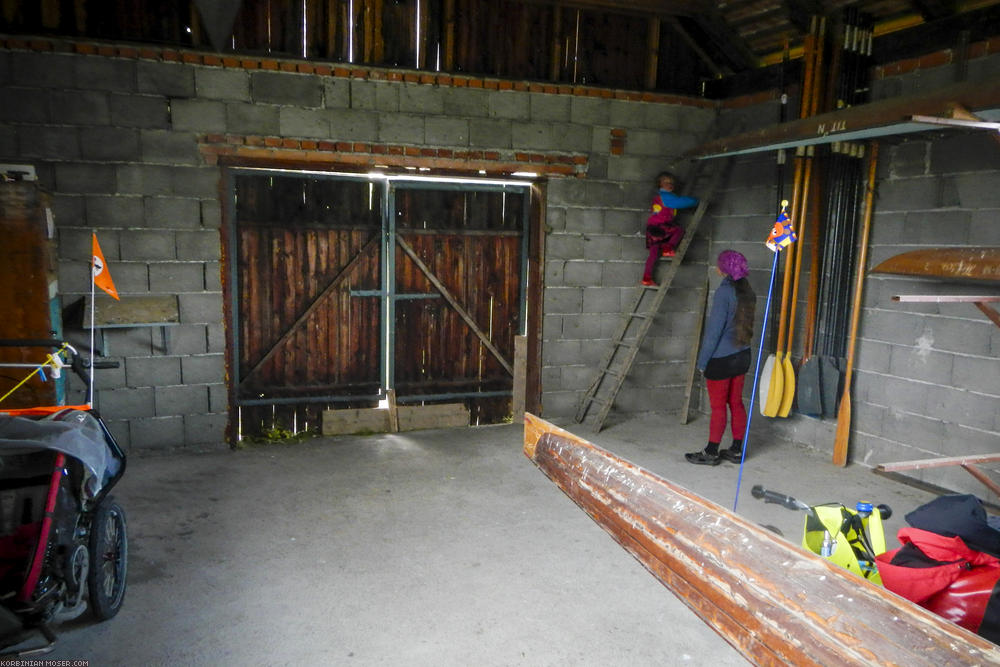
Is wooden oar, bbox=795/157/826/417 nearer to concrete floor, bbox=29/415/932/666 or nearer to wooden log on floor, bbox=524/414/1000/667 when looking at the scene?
concrete floor, bbox=29/415/932/666

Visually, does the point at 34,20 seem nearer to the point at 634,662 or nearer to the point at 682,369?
the point at 634,662

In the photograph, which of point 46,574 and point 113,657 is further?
point 113,657

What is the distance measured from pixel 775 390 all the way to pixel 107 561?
13.9 ft

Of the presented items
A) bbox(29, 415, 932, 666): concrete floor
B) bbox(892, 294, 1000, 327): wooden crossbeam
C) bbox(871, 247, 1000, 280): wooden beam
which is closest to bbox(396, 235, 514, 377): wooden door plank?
bbox(29, 415, 932, 666): concrete floor

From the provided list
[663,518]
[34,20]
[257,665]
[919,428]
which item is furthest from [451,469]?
[34,20]

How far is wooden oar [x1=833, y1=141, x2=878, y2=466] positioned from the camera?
4.37 m

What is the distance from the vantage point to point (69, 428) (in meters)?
2.35

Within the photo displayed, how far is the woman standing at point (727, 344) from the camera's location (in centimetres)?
436

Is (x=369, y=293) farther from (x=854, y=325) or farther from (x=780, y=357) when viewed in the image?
(x=854, y=325)

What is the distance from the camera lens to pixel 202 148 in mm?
4352

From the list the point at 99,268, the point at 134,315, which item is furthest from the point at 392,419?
the point at 99,268

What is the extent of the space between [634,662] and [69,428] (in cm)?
220

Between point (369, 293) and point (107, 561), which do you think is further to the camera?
point (369, 293)

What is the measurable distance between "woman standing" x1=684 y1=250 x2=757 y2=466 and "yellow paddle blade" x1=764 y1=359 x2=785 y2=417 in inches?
13.9
